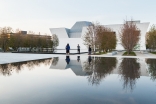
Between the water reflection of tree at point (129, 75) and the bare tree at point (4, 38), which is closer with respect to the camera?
the water reflection of tree at point (129, 75)

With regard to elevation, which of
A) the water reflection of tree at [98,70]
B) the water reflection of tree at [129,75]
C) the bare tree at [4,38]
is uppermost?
the bare tree at [4,38]

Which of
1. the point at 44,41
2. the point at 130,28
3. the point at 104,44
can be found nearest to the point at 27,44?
the point at 44,41

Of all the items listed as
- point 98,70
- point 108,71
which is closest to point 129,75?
point 108,71

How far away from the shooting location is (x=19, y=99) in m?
4.01

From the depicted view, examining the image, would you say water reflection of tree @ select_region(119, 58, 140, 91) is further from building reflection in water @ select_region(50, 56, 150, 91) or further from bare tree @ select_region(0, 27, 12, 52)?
bare tree @ select_region(0, 27, 12, 52)

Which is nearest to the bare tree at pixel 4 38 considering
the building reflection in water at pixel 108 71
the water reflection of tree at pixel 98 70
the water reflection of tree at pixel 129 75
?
the building reflection in water at pixel 108 71

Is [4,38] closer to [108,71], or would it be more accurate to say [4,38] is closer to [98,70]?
[98,70]

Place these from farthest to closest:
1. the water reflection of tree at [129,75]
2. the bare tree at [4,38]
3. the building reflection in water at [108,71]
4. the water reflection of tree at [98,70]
Result: the bare tree at [4,38]
the water reflection of tree at [98,70]
the building reflection in water at [108,71]
the water reflection of tree at [129,75]

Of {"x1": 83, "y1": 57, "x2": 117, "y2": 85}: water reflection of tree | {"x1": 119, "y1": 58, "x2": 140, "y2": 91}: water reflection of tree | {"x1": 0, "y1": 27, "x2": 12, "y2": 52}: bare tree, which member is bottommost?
{"x1": 119, "y1": 58, "x2": 140, "y2": 91}: water reflection of tree

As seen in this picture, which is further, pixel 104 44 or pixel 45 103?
pixel 104 44

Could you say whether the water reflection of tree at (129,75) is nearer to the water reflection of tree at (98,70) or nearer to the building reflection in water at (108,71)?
the building reflection in water at (108,71)

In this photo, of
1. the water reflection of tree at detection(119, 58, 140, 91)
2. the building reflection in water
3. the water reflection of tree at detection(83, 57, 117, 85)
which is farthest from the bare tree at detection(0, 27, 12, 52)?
the water reflection of tree at detection(119, 58, 140, 91)

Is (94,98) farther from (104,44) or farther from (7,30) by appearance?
(7,30)

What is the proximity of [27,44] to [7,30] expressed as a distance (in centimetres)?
570
